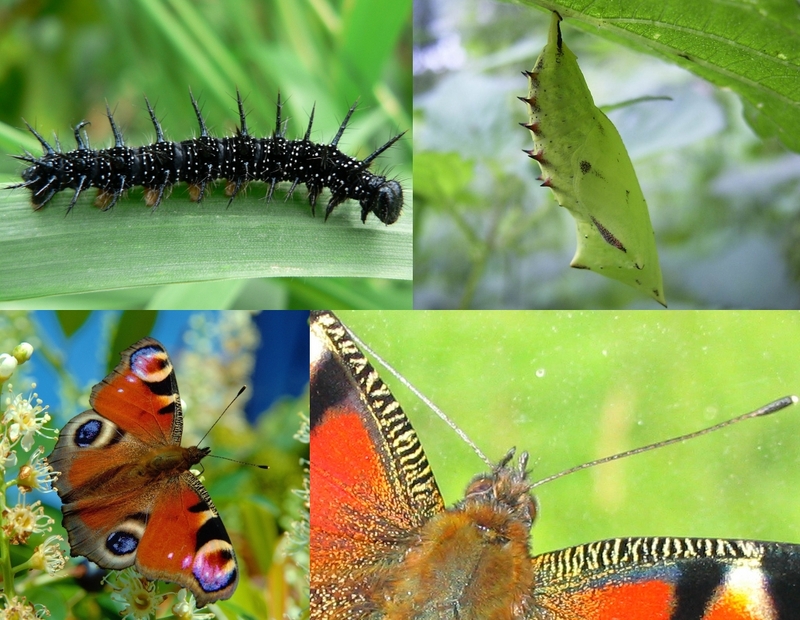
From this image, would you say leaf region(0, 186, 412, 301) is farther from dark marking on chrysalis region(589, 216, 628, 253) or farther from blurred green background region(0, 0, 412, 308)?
dark marking on chrysalis region(589, 216, 628, 253)

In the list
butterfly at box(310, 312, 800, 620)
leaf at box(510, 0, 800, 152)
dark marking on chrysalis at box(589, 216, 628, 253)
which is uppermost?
leaf at box(510, 0, 800, 152)

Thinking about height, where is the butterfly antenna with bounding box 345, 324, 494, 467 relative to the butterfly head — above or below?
above

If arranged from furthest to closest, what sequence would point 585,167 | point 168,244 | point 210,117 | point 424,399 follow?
1. point 210,117
2. point 424,399
3. point 168,244
4. point 585,167

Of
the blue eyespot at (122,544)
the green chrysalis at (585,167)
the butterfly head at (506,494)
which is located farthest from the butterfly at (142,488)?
the green chrysalis at (585,167)

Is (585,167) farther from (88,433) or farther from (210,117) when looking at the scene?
(210,117)

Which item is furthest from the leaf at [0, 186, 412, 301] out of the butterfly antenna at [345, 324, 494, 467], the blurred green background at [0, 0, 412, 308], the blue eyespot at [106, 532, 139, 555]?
the blue eyespot at [106, 532, 139, 555]

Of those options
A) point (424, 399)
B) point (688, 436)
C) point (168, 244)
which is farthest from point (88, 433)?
point (688, 436)
